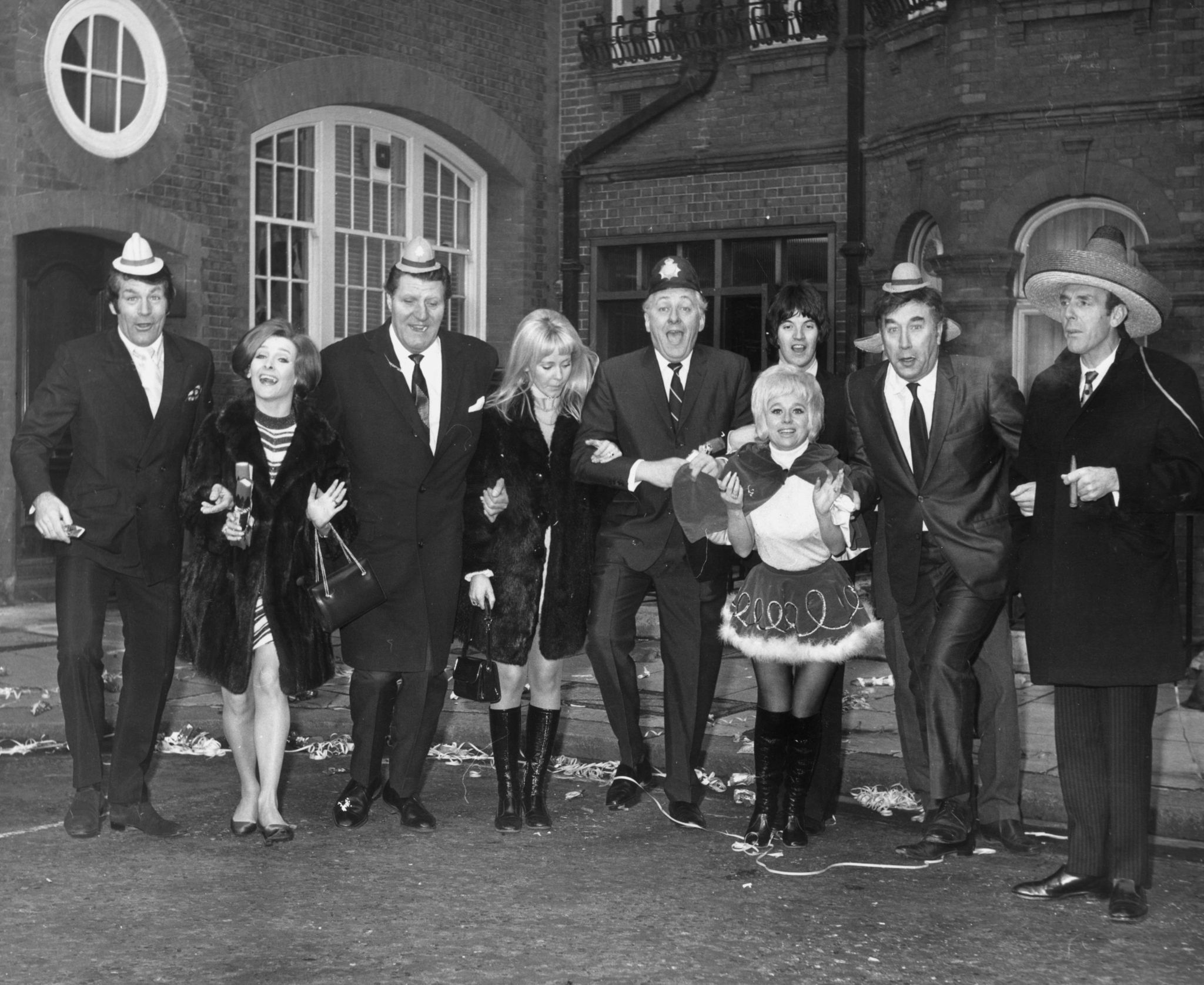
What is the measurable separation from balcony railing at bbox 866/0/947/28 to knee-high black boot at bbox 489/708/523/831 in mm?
7729

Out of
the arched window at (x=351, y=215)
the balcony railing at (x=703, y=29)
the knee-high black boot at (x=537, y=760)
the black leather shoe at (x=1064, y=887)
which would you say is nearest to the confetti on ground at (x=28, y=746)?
the knee-high black boot at (x=537, y=760)

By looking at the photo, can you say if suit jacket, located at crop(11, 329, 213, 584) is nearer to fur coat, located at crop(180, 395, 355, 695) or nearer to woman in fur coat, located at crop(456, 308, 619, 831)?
fur coat, located at crop(180, 395, 355, 695)

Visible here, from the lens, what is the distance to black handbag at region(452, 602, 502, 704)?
6.12 meters

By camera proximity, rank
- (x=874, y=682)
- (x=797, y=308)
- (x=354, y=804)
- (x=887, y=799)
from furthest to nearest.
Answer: (x=874, y=682) → (x=797, y=308) → (x=887, y=799) → (x=354, y=804)

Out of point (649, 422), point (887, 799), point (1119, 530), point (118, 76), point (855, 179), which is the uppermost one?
point (118, 76)

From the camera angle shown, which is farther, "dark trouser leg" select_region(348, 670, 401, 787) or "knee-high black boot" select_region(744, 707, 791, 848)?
"dark trouser leg" select_region(348, 670, 401, 787)

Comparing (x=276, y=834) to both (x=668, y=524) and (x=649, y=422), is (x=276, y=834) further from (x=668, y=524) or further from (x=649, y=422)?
(x=649, y=422)

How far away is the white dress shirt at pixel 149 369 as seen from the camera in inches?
234

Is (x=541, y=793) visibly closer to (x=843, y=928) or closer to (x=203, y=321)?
(x=843, y=928)

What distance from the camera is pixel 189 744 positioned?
25.4 feet

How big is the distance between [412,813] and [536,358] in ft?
5.77

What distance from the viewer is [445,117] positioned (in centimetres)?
1461

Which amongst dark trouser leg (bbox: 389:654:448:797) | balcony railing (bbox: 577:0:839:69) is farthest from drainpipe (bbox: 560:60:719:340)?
dark trouser leg (bbox: 389:654:448:797)

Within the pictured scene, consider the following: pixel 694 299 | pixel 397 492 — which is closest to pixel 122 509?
pixel 397 492
